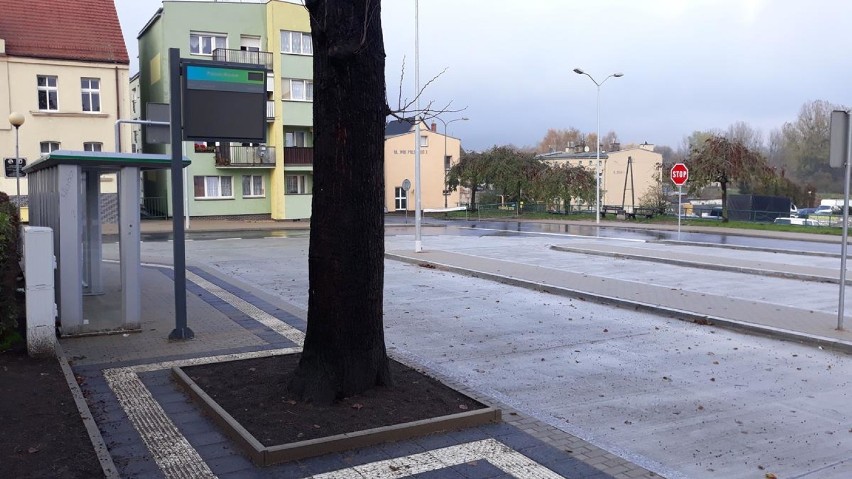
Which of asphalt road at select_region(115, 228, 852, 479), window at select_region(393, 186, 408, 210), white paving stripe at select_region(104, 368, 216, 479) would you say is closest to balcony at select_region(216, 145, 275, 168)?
window at select_region(393, 186, 408, 210)

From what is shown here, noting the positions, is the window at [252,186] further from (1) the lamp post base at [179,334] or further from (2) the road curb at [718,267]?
(1) the lamp post base at [179,334]

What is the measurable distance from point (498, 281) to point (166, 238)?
18.2 metres

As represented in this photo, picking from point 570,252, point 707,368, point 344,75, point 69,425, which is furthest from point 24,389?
point 570,252

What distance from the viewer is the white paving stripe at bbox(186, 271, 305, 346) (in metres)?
9.43

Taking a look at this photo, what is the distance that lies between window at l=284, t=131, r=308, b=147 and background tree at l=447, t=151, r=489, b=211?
1471 cm

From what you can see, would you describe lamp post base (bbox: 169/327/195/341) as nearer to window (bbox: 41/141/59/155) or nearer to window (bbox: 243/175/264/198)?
window (bbox: 41/141/59/155)

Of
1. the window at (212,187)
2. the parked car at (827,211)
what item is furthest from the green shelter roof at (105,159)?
the parked car at (827,211)

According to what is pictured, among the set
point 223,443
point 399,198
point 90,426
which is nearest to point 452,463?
point 223,443

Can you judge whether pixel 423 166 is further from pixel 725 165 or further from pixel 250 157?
pixel 725 165

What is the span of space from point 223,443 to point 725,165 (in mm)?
39969

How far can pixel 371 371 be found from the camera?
626 cm

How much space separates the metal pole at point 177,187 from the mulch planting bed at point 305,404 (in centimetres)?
192

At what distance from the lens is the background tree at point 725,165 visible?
40.8 m

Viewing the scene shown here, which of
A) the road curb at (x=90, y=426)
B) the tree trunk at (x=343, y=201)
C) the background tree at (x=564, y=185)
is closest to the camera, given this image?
the road curb at (x=90, y=426)
